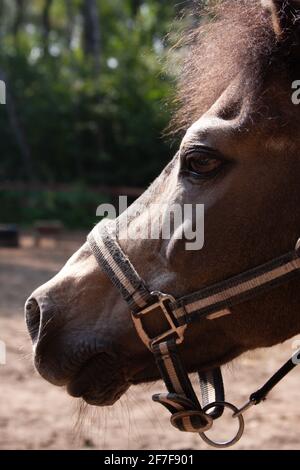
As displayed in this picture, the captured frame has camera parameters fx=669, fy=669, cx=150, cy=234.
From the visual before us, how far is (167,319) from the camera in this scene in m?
2.21

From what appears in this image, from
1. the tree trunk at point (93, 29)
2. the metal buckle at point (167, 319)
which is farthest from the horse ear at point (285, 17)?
the tree trunk at point (93, 29)

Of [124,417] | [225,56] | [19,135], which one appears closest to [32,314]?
[225,56]

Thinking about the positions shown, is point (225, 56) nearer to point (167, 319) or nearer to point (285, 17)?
point (285, 17)

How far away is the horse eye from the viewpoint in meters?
2.17

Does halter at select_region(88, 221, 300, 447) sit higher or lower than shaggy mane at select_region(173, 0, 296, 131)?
lower

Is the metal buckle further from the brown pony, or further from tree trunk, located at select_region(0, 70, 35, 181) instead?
tree trunk, located at select_region(0, 70, 35, 181)

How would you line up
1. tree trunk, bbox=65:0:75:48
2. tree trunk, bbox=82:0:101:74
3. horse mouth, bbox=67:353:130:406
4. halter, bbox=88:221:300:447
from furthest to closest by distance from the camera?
1. tree trunk, bbox=65:0:75:48
2. tree trunk, bbox=82:0:101:74
3. horse mouth, bbox=67:353:130:406
4. halter, bbox=88:221:300:447

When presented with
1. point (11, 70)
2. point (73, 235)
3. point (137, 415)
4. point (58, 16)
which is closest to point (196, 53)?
point (137, 415)

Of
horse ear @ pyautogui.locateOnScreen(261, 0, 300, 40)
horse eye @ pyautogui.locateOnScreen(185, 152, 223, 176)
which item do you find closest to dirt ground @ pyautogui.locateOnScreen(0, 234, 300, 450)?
horse eye @ pyautogui.locateOnScreen(185, 152, 223, 176)

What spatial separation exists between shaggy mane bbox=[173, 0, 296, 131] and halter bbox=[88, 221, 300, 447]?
1.90ft

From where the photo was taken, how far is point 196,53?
8.38 feet

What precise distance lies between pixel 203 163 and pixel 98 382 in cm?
83

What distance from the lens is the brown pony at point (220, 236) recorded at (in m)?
2.17

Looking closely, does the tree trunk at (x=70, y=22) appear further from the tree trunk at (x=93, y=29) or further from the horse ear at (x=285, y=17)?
the horse ear at (x=285, y=17)
